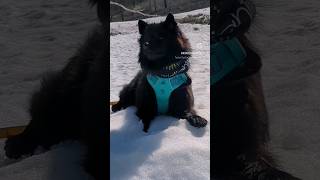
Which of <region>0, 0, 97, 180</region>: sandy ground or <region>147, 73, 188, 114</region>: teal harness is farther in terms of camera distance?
<region>0, 0, 97, 180</region>: sandy ground

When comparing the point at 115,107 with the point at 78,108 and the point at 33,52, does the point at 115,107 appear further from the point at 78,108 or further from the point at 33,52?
the point at 33,52

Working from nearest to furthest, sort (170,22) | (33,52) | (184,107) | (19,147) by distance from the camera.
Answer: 1. (170,22)
2. (184,107)
3. (19,147)
4. (33,52)

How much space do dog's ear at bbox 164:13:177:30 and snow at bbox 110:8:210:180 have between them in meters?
0.03

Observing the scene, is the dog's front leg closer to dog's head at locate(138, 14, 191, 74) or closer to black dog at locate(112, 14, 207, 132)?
black dog at locate(112, 14, 207, 132)

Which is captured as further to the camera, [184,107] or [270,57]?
[270,57]

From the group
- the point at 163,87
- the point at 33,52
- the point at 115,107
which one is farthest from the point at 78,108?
the point at 33,52

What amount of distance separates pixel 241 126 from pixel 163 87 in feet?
0.93

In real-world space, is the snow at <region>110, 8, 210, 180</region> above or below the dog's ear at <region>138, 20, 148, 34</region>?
below

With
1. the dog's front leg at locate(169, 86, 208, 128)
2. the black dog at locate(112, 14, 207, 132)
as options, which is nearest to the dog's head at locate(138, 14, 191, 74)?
the black dog at locate(112, 14, 207, 132)

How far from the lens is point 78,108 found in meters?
1.96

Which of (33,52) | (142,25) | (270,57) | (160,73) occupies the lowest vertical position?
(33,52)

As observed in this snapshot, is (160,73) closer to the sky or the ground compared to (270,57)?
closer to the sky

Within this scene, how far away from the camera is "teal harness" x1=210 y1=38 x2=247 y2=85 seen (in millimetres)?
1661

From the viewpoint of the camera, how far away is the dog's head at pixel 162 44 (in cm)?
164
